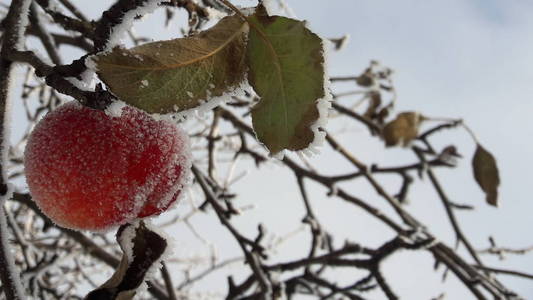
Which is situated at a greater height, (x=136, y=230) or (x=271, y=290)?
(x=271, y=290)

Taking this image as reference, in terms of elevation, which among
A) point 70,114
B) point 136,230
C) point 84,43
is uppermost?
point 84,43

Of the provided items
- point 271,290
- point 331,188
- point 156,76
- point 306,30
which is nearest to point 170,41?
point 156,76

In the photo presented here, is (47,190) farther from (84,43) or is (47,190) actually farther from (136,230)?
(84,43)

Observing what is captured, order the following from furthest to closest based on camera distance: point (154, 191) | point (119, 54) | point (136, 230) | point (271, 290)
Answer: point (271, 290), point (154, 191), point (136, 230), point (119, 54)

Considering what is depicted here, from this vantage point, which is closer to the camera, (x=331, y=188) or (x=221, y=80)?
(x=221, y=80)

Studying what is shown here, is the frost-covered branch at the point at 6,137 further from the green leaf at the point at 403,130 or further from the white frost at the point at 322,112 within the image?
the green leaf at the point at 403,130

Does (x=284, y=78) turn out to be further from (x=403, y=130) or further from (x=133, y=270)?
(x=403, y=130)

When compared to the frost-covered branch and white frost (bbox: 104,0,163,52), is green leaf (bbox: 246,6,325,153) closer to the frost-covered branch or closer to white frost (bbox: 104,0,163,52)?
white frost (bbox: 104,0,163,52)
